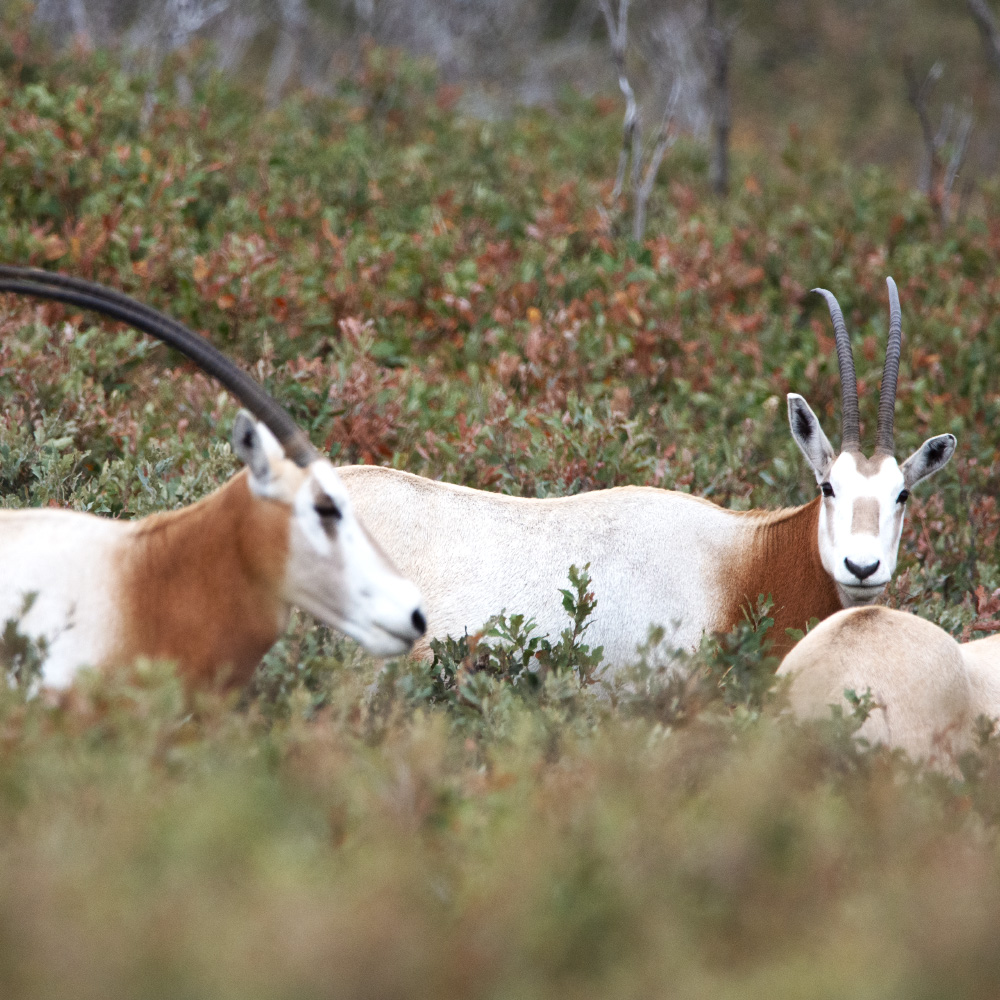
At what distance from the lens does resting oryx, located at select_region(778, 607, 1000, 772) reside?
4266mm

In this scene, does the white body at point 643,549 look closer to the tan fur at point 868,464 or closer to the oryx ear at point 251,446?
the tan fur at point 868,464

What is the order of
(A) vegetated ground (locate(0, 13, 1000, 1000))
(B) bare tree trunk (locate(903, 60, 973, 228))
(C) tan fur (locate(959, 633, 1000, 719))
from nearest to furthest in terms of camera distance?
(A) vegetated ground (locate(0, 13, 1000, 1000)) < (C) tan fur (locate(959, 633, 1000, 719)) < (B) bare tree trunk (locate(903, 60, 973, 228))

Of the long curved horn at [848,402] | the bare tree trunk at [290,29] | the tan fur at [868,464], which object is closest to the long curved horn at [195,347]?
the tan fur at [868,464]

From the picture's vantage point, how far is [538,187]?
11.8 metres

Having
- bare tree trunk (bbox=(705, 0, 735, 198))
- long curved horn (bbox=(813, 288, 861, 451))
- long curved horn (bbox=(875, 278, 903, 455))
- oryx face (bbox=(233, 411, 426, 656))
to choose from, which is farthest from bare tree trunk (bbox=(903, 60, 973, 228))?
oryx face (bbox=(233, 411, 426, 656))

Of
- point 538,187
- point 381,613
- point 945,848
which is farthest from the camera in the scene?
point 538,187

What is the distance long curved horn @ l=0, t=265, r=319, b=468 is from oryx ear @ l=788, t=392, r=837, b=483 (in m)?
2.90

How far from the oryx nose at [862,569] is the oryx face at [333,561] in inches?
90.2

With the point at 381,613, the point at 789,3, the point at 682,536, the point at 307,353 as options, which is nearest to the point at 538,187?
the point at 307,353

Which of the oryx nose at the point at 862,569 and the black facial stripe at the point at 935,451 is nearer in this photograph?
the oryx nose at the point at 862,569

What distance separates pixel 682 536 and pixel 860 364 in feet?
12.1

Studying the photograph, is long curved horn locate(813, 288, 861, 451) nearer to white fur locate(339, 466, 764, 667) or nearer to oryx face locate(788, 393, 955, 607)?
oryx face locate(788, 393, 955, 607)

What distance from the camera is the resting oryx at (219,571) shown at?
12.1 feet

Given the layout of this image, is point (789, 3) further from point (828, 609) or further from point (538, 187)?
point (828, 609)
